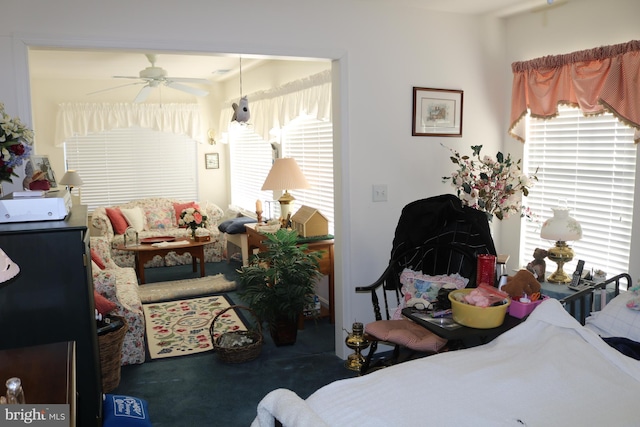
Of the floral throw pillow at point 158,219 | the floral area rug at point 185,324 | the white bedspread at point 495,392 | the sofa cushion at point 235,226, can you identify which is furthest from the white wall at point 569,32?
the floral throw pillow at point 158,219

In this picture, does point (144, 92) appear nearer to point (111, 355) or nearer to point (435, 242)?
point (111, 355)

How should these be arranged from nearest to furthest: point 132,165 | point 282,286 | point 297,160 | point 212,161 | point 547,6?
point 547,6 < point 282,286 < point 297,160 < point 132,165 < point 212,161

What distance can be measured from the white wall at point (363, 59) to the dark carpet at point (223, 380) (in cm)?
32

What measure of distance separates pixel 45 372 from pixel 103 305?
6.34 feet

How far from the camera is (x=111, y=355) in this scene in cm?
335

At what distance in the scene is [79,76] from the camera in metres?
7.49

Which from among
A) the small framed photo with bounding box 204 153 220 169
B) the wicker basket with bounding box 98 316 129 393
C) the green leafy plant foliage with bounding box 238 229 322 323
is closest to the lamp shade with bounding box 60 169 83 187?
the small framed photo with bounding box 204 153 220 169

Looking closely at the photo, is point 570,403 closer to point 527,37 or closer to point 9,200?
point 9,200

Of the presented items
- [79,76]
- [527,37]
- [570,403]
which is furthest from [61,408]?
[79,76]

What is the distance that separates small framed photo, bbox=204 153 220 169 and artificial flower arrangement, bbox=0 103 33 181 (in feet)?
20.4

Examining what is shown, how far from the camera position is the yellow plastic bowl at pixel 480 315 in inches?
99.0

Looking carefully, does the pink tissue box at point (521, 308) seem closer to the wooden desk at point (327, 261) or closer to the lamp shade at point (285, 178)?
the wooden desk at point (327, 261)

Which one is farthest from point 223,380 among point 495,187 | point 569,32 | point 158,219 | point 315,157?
point 158,219

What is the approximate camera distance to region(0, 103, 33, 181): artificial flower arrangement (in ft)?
7.16
